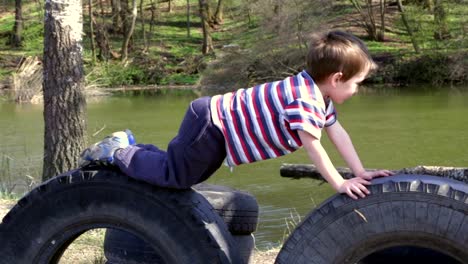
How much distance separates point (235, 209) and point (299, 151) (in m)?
9.95

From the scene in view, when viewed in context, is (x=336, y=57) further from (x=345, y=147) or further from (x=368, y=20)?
(x=368, y=20)

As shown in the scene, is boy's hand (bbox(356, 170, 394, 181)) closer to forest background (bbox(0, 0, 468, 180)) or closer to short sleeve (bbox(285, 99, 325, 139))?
short sleeve (bbox(285, 99, 325, 139))

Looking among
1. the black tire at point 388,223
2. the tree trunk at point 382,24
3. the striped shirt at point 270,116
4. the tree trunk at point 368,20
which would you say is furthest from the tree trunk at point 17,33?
the black tire at point 388,223

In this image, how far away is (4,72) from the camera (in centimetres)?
3700

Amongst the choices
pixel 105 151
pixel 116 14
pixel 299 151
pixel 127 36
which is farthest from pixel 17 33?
pixel 105 151

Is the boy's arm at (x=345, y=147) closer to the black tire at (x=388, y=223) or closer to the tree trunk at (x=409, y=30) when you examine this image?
the black tire at (x=388, y=223)

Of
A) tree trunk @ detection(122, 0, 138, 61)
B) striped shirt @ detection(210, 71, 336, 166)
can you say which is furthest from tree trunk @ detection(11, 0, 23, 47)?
striped shirt @ detection(210, 71, 336, 166)

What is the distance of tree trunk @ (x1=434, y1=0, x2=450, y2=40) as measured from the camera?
34.0 metres

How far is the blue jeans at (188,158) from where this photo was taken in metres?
3.74

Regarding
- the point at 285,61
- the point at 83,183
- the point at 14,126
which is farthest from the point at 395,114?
the point at 83,183

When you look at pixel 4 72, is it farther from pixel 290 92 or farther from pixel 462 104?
pixel 290 92

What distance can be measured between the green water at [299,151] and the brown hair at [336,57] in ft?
14.0

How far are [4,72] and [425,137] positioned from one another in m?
25.5

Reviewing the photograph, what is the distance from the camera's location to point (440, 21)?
34.2m
